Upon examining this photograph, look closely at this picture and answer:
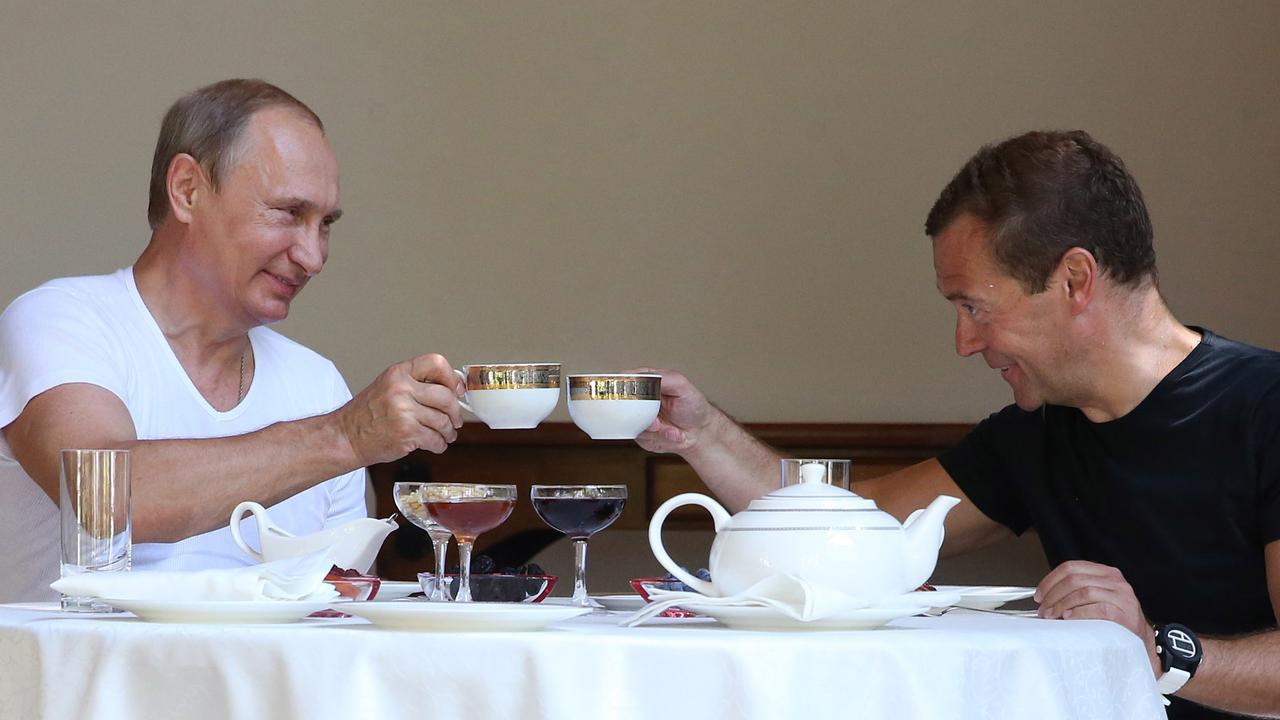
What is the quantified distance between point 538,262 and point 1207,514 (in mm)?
2248

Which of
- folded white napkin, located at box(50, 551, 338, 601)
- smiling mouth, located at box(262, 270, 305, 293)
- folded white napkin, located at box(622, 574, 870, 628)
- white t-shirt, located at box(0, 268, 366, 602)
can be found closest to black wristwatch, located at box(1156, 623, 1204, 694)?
folded white napkin, located at box(622, 574, 870, 628)

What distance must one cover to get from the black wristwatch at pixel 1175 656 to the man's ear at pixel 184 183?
1584mm

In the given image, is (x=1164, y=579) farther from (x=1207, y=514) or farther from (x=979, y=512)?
(x=979, y=512)

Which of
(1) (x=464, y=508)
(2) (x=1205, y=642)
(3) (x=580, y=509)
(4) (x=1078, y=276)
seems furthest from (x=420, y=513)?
(4) (x=1078, y=276)

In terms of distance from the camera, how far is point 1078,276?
6.82 feet

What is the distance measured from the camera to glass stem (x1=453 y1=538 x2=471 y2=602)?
145 cm

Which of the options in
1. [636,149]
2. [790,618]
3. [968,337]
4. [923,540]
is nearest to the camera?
[790,618]

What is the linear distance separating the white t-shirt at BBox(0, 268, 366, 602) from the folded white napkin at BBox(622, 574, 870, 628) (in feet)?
3.39

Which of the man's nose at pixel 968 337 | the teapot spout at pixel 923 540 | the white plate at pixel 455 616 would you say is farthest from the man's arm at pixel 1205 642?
the white plate at pixel 455 616

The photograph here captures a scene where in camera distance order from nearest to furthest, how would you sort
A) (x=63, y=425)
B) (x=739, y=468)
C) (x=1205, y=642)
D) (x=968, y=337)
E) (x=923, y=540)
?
(x=923, y=540), (x=1205, y=642), (x=63, y=425), (x=968, y=337), (x=739, y=468)

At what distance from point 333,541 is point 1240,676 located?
1.06 metres

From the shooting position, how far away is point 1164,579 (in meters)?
2.02

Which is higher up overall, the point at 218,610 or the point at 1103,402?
the point at 1103,402

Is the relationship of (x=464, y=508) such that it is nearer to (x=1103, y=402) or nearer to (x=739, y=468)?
(x=739, y=468)
